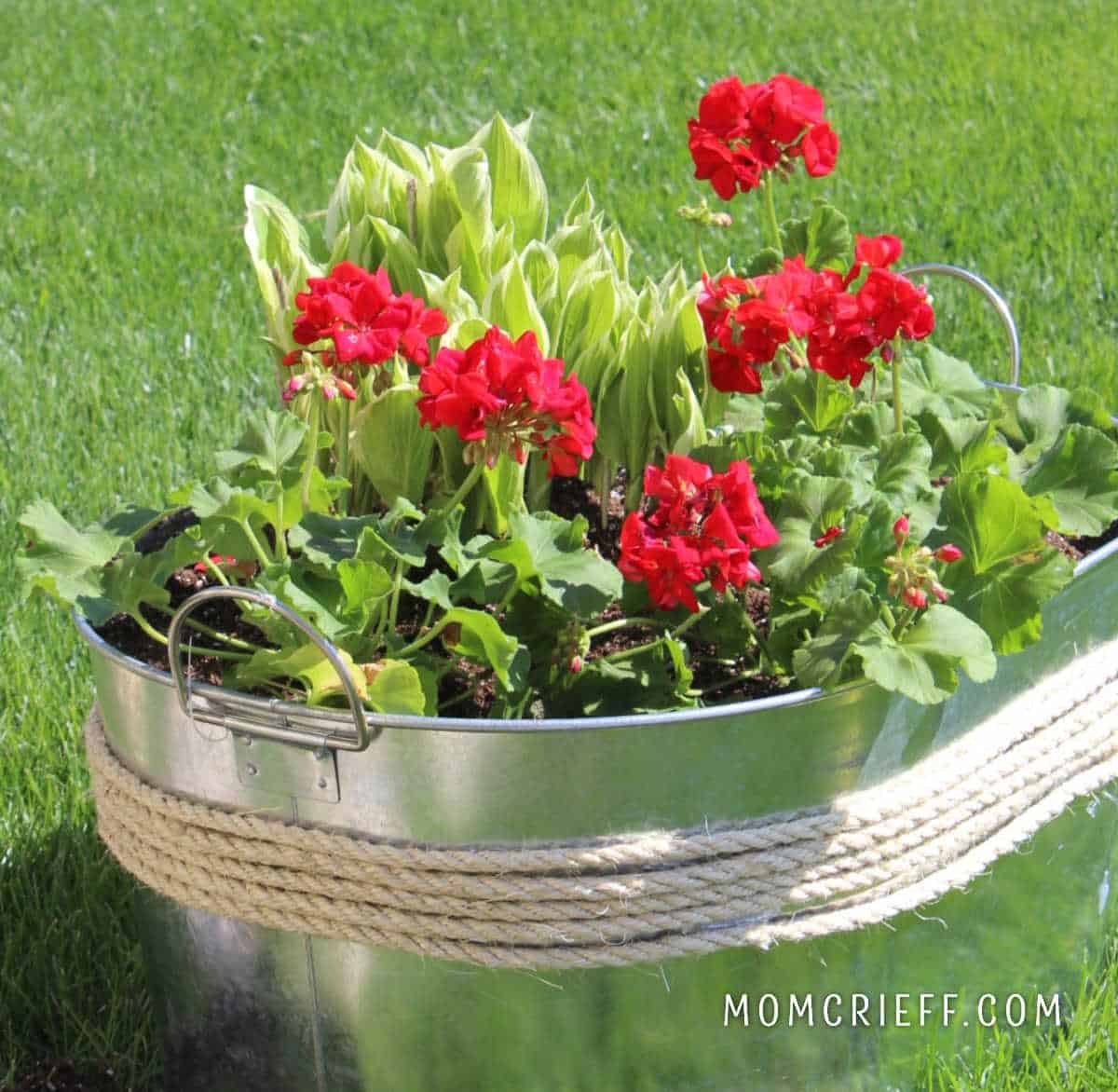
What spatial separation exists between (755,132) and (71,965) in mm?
1192

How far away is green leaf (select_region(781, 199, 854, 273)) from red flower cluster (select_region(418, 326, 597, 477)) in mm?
599

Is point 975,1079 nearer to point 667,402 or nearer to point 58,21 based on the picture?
point 667,402

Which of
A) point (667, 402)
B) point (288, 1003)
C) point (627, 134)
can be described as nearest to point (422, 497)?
point (667, 402)

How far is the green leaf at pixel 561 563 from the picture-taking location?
4.68 feet

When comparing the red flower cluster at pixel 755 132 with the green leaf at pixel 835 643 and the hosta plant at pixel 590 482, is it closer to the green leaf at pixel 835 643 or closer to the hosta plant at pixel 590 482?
the hosta plant at pixel 590 482

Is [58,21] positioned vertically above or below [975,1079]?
above

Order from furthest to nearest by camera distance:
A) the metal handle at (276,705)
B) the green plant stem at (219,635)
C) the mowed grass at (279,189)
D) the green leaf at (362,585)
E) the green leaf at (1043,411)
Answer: the mowed grass at (279,189) → the green leaf at (1043,411) → the green plant stem at (219,635) → the green leaf at (362,585) → the metal handle at (276,705)

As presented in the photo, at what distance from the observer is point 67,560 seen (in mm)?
1512

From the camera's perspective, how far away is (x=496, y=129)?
5.99 ft

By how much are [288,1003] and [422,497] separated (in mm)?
512

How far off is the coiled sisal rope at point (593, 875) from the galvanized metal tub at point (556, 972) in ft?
0.06

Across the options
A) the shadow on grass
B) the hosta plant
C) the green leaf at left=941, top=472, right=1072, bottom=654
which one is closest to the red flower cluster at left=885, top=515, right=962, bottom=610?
the hosta plant

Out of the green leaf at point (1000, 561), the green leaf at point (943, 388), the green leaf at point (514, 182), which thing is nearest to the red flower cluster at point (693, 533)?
the green leaf at point (1000, 561)

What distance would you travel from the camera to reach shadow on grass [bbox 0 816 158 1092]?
1887 millimetres
